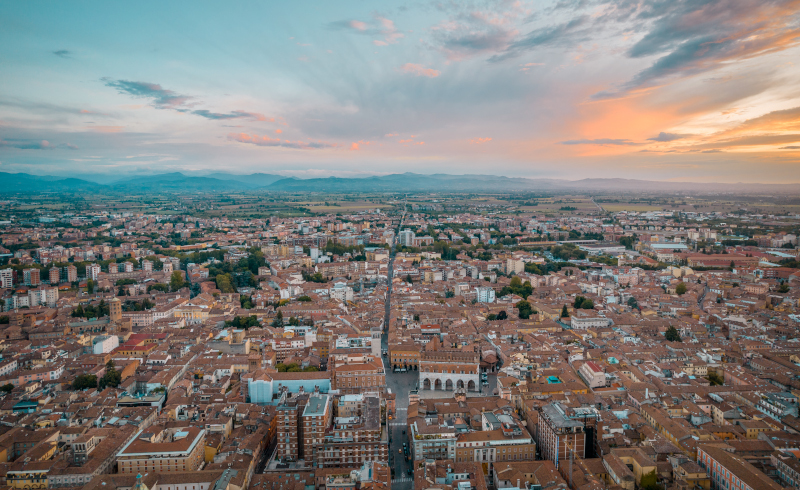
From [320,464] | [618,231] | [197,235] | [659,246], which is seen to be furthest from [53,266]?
[618,231]

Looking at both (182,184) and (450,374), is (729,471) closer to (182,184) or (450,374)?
(450,374)

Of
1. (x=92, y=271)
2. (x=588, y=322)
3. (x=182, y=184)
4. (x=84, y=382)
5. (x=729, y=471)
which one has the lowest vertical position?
(x=84, y=382)

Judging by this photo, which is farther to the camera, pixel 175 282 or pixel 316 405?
pixel 175 282

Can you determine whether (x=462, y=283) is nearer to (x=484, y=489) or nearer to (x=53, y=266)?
(x=484, y=489)

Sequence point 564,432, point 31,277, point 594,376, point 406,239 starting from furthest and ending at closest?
point 406,239, point 31,277, point 594,376, point 564,432

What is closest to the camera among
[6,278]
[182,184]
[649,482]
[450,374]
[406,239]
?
[649,482]

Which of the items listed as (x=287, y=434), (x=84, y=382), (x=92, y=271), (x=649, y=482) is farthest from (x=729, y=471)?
(x=92, y=271)

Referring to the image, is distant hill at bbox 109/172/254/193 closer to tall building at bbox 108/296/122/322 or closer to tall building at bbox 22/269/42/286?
tall building at bbox 22/269/42/286

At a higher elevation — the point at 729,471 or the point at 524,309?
the point at 729,471
